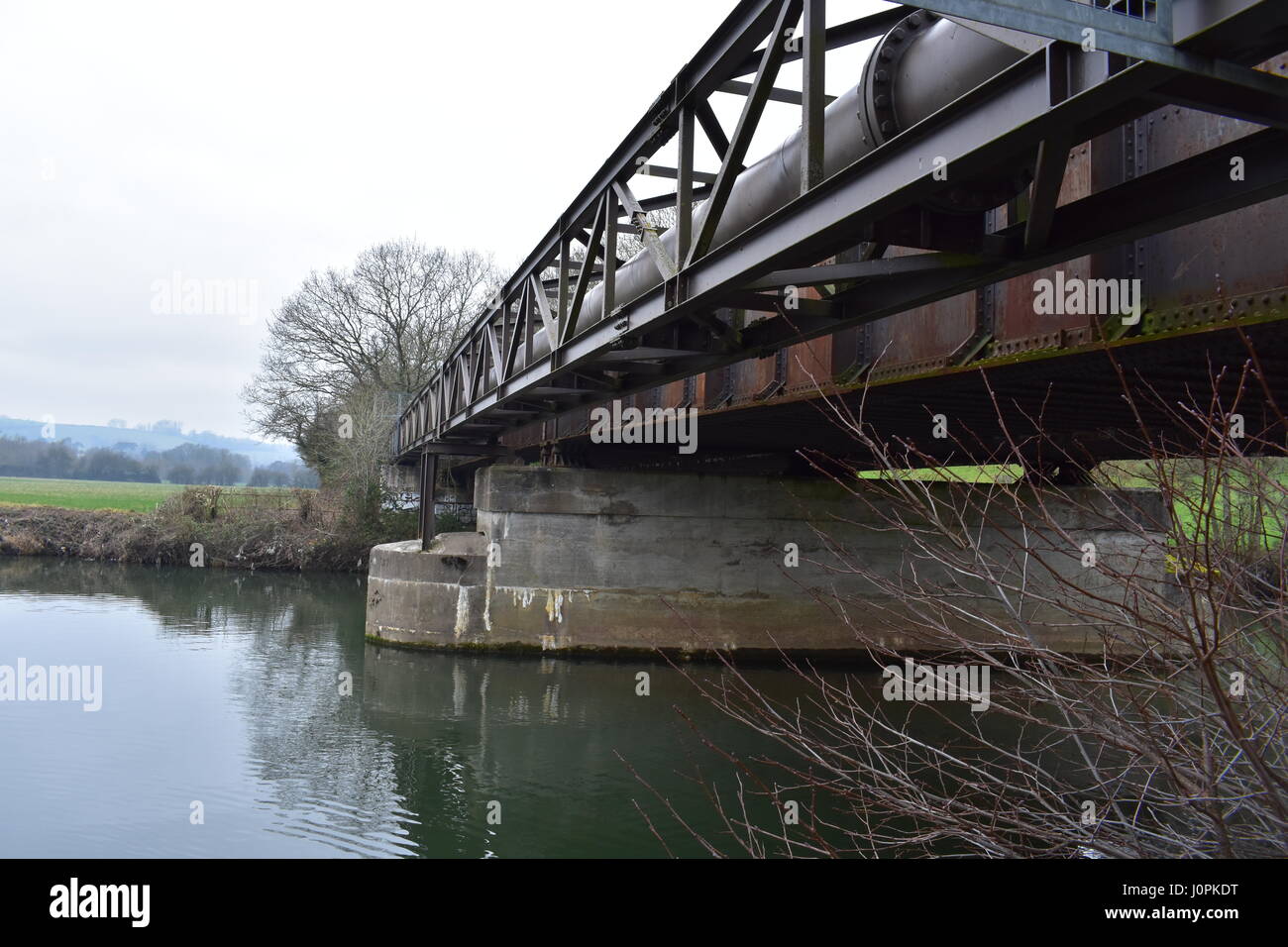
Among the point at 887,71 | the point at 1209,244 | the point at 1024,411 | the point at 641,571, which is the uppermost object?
the point at 887,71

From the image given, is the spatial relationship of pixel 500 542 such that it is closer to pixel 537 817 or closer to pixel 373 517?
pixel 537 817

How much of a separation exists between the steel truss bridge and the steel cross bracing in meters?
0.01

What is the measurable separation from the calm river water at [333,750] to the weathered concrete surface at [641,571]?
699mm

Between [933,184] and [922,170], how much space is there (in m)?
0.09

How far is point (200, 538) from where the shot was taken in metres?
33.4

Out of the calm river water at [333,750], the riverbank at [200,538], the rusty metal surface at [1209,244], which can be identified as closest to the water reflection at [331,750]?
the calm river water at [333,750]

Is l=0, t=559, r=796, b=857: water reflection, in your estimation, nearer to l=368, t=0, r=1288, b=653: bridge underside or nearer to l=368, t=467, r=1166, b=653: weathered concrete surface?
l=368, t=467, r=1166, b=653: weathered concrete surface

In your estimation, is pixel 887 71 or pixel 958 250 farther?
pixel 958 250

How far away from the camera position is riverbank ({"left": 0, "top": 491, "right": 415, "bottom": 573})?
107 feet

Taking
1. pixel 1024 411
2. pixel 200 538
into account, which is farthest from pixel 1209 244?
pixel 200 538

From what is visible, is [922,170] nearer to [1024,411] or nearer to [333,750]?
[1024,411]

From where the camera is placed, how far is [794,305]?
625 cm

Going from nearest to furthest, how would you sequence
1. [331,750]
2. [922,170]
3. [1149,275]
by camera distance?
[922,170] → [1149,275] → [331,750]
